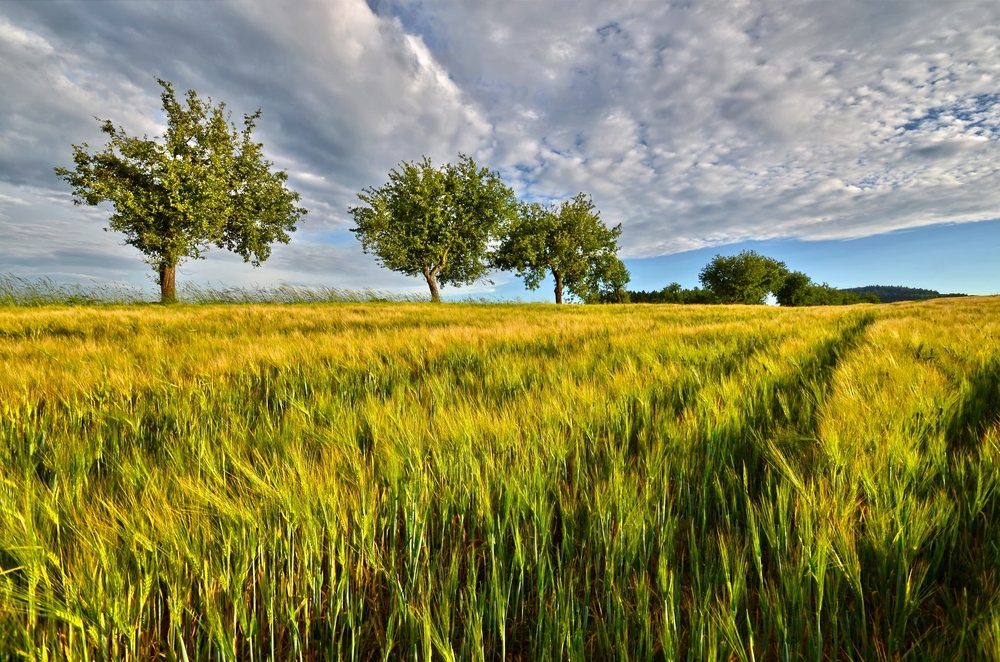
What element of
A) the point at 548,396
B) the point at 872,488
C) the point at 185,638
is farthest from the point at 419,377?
the point at 872,488

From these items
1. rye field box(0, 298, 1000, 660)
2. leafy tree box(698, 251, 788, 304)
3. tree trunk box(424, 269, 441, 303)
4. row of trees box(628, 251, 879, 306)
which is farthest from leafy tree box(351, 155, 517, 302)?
leafy tree box(698, 251, 788, 304)

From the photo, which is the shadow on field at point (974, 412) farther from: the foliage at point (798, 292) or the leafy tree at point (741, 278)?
the foliage at point (798, 292)

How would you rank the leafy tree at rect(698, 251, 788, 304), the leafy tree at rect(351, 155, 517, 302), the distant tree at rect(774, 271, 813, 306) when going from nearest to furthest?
the leafy tree at rect(351, 155, 517, 302)
the leafy tree at rect(698, 251, 788, 304)
the distant tree at rect(774, 271, 813, 306)

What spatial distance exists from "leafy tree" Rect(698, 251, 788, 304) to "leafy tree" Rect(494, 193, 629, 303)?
4696cm

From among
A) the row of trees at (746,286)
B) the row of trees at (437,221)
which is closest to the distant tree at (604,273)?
the row of trees at (437,221)

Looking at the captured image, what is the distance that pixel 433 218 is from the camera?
3053cm

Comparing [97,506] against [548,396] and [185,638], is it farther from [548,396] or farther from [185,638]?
[548,396]

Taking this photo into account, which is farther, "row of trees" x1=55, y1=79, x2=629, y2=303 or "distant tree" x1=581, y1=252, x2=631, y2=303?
"distant tree" x1=581, y1=252, x2=631, y2=303

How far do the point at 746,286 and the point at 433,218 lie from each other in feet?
238

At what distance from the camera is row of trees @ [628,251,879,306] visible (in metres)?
77.2

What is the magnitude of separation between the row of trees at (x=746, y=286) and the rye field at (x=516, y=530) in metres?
79.0

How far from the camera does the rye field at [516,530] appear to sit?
2.15ft

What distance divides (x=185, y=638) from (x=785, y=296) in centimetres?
11856

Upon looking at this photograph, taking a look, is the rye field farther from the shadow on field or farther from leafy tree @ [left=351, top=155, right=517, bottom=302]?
leafy tree @ [left=351, top=155, right=517, bottom=302]
